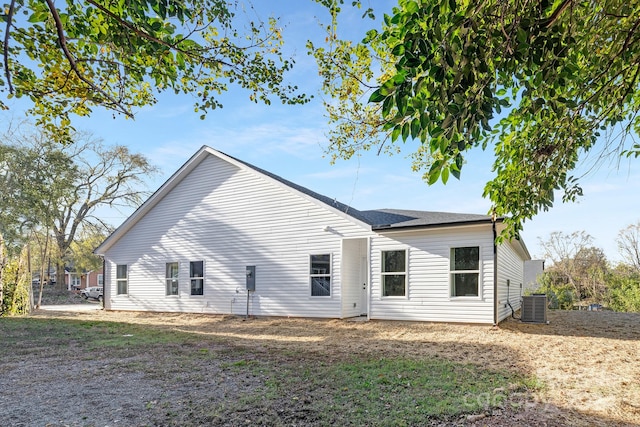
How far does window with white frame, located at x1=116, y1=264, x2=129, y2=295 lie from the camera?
16.6m

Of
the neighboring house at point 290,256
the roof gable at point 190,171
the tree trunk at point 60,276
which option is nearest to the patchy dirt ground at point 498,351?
the neighboring house at point 290,256

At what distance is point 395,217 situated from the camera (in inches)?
572

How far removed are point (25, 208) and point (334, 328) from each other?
875 inches

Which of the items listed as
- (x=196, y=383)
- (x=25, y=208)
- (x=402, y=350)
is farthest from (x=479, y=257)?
(x=25, y=208)

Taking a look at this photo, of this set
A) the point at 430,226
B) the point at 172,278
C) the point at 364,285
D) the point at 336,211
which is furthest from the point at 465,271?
the point at 172,278

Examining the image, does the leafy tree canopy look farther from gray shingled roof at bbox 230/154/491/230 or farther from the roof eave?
gray shingled roof at bbox 230/154/491/230

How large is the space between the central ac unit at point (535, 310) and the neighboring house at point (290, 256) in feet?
2.24

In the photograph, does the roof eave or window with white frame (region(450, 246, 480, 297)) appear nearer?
the roof eave

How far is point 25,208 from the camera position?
2350 cm

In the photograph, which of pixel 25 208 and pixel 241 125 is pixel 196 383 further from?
pixel 25 208

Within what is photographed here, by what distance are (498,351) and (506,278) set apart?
559cm

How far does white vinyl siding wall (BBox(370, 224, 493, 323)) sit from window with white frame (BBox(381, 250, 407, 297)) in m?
0.15

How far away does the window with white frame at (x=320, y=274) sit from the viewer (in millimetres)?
12453

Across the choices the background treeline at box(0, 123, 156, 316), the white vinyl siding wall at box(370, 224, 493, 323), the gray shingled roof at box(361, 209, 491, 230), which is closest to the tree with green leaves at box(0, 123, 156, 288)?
the background treeline at box(0, 123, 156, 316)
